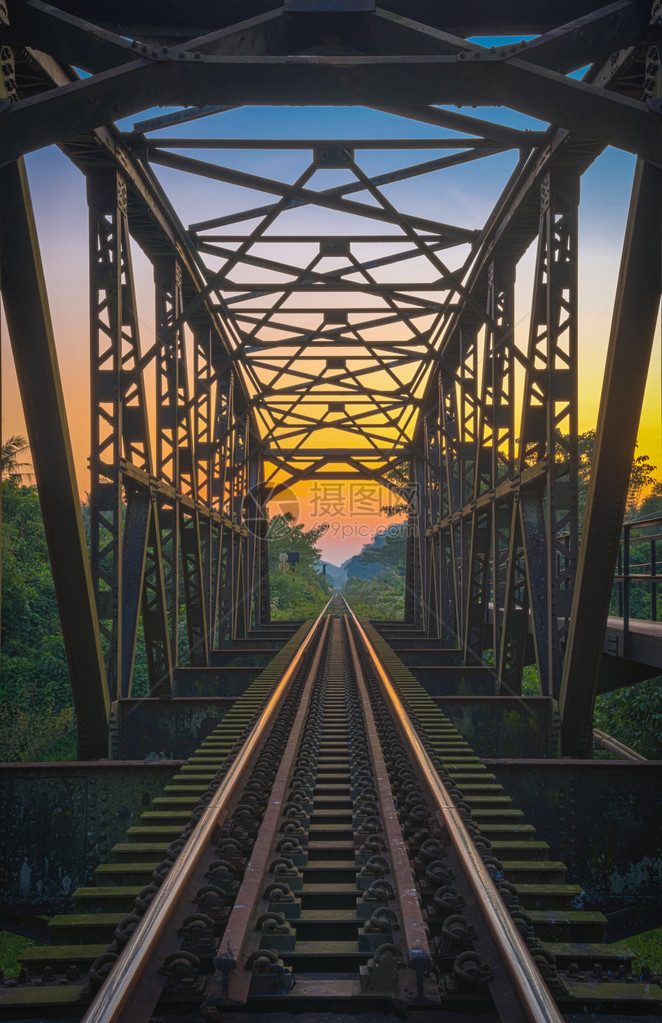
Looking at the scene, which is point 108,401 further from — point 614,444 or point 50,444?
point 614,444

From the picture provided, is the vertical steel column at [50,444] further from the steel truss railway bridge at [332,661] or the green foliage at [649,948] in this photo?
the green foliage at [649,948]

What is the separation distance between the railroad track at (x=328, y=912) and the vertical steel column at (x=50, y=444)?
8.13ft

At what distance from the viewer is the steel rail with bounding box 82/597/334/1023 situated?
7.86 feet

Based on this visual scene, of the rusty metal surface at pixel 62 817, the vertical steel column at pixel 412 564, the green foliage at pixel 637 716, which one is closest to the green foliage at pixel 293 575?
the vertical steel column at pixel 412 564

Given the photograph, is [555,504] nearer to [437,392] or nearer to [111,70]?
[111,70]

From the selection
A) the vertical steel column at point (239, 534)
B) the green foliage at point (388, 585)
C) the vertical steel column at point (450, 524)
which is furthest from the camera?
the green foliage at point (388, 585)

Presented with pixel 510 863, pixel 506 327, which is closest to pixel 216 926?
pixel 510 863

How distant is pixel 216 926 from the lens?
3105 mm

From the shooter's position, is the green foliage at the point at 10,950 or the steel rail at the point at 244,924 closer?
the steel rail at the point at 244,924

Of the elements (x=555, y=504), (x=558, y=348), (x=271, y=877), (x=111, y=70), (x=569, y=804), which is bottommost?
(x=569, y=804)

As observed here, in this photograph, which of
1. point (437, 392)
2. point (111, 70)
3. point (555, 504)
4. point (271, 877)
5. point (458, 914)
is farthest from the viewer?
point (437, 392)

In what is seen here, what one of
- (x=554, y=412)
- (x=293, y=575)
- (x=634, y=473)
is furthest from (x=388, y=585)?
(x=554, y=412)

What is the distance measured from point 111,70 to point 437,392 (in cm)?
1647

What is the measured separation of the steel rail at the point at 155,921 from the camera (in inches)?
94.3
